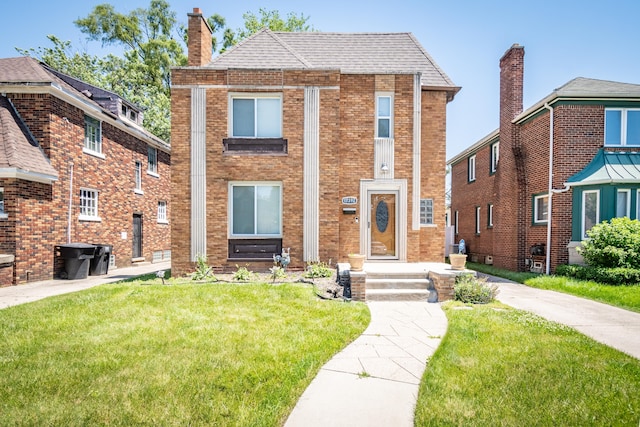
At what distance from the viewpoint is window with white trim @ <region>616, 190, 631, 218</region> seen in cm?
1152

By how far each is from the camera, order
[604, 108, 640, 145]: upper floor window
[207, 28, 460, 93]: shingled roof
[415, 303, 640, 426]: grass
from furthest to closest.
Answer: [604, 108, 640, 145]: upper floor window < [207, 28, 460, 93]: shingled roof < [415, 303, 640, 426]: grass

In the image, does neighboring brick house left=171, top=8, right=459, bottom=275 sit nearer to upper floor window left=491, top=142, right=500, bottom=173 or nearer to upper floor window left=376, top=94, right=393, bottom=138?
upper floor window left=376, top=94, right=393, bottom=138

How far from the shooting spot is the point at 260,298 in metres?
7.65

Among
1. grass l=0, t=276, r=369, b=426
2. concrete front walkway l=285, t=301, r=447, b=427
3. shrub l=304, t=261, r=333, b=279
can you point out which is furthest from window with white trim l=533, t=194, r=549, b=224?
grass l=0, t=276, r=369, b=426

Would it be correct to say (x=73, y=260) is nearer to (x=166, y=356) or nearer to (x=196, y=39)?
(x=196, y=39)

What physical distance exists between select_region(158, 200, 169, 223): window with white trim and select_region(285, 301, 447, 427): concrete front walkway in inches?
676

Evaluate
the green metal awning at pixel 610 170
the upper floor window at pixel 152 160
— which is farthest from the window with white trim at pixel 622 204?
the upper floor window at pixel 152 160

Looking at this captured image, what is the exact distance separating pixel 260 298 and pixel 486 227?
13470mm

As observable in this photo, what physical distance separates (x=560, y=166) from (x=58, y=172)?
17261 mm

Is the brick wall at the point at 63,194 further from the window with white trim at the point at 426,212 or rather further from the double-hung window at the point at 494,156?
the double-hung window at the point at 494,156

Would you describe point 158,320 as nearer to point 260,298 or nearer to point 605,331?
point 260,298

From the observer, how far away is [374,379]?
4.01 metres

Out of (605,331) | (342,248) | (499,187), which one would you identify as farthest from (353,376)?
(499,187)

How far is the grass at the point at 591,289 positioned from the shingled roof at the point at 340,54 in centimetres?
677
